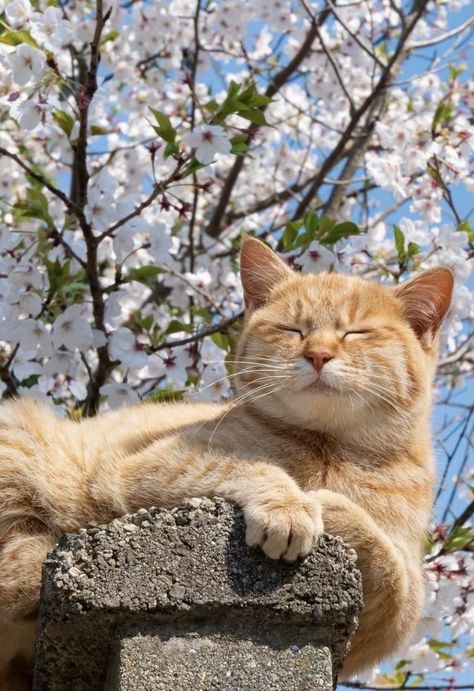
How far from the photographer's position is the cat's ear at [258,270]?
312 cm

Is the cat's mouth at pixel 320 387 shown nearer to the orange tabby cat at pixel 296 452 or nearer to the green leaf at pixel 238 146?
the orange tabby cat at pixel 296 452

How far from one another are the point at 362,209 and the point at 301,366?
432 cm

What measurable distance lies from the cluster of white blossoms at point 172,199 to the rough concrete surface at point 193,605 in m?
1.49

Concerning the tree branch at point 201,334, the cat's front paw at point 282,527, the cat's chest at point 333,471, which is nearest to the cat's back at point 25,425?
the cat's chest at point 333,471

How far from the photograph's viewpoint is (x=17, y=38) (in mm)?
3516

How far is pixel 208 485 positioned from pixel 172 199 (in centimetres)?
239

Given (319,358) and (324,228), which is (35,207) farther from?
(319,358)

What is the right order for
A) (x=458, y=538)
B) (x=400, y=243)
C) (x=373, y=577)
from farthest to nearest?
(x=458, y=538), (x=400, y=243), (x=373, y=577)

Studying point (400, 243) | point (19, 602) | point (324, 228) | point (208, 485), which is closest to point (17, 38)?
point (324, 228)

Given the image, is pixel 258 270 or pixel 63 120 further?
pixel 63 120

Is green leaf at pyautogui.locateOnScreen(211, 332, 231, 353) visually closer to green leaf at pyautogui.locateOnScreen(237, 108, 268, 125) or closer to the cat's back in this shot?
green leaf at pyautogui.locateOnScreen(237, 108, 268, 125)

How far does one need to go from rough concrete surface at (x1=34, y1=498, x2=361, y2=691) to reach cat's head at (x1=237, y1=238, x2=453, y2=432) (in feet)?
2.15

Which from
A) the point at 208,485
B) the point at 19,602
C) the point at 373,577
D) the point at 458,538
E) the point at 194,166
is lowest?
the point at 458,538

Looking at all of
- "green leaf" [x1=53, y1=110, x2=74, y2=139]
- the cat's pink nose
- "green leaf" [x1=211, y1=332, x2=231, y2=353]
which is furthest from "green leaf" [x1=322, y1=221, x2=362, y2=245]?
the cat's pink nose
